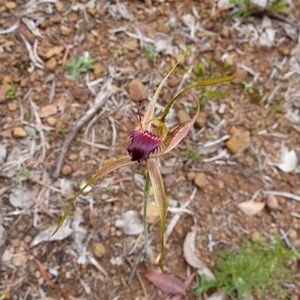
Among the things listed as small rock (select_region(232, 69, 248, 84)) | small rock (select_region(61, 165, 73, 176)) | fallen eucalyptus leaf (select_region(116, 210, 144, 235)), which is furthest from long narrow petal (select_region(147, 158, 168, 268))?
small rock (select_region(232, 69, 248, 84))

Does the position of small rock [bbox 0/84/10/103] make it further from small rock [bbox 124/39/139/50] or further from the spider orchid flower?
the spider orchid flower

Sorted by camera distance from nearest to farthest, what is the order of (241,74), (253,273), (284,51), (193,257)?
(253,273)
(193,257)
(241,74)
(284,51)

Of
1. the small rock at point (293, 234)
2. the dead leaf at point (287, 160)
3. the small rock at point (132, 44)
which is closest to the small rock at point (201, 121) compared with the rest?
the dead leaf at point (287, 160)

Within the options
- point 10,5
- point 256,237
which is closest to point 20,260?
point 256,237

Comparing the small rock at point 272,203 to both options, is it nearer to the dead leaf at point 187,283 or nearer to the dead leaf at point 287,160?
the dead leaf at point 287,160

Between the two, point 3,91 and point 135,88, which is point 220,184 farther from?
point 3,91

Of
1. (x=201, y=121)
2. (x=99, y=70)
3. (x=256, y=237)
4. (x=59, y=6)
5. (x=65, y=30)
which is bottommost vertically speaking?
(x=256, y=237)

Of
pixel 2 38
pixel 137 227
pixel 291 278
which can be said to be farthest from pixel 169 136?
pixel 2 38
